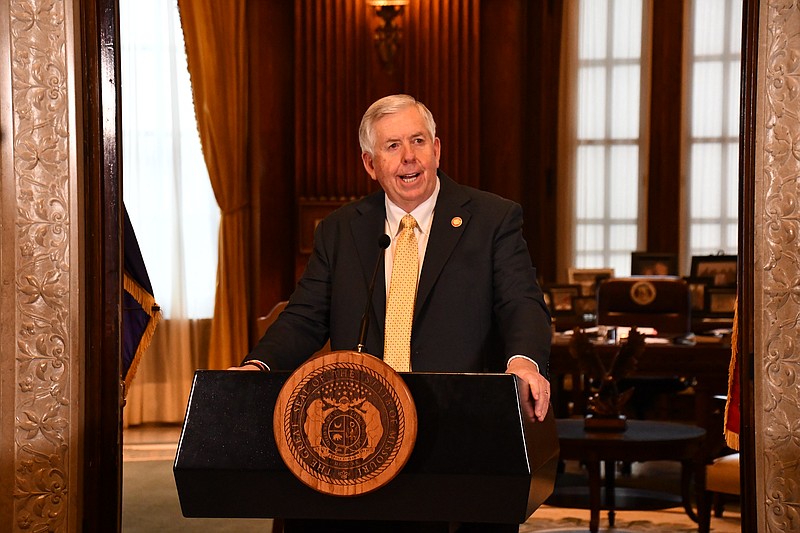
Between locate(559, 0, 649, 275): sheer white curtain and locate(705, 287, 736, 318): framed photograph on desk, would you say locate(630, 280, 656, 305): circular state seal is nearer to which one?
locate(705, 287, 736, 318): framed photograph on desk

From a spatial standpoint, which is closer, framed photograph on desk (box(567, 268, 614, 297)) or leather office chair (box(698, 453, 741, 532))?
leather office chair (box(698, 453, 741, 532))

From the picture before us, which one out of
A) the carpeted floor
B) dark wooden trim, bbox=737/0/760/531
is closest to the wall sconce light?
the carpeted floor

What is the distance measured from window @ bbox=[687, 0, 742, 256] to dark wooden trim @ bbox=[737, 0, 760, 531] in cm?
637

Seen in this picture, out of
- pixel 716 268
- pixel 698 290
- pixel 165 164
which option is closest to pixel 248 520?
pixel 165 164

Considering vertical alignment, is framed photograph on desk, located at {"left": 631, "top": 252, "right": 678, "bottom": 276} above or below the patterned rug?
above

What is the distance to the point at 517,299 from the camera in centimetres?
254

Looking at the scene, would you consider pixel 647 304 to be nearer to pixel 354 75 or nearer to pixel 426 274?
pixel 354 75

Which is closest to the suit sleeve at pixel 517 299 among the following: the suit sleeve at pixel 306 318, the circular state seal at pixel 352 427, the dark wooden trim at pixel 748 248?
the suit sleeve at pixel 306 318

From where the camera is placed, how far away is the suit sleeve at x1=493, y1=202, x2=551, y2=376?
2373mm

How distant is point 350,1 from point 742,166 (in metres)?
6.28

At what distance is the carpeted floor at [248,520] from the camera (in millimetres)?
5227

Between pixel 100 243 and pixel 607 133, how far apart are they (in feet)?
22.6

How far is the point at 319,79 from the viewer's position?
902 centimetres

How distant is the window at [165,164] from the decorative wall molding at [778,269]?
559cm
